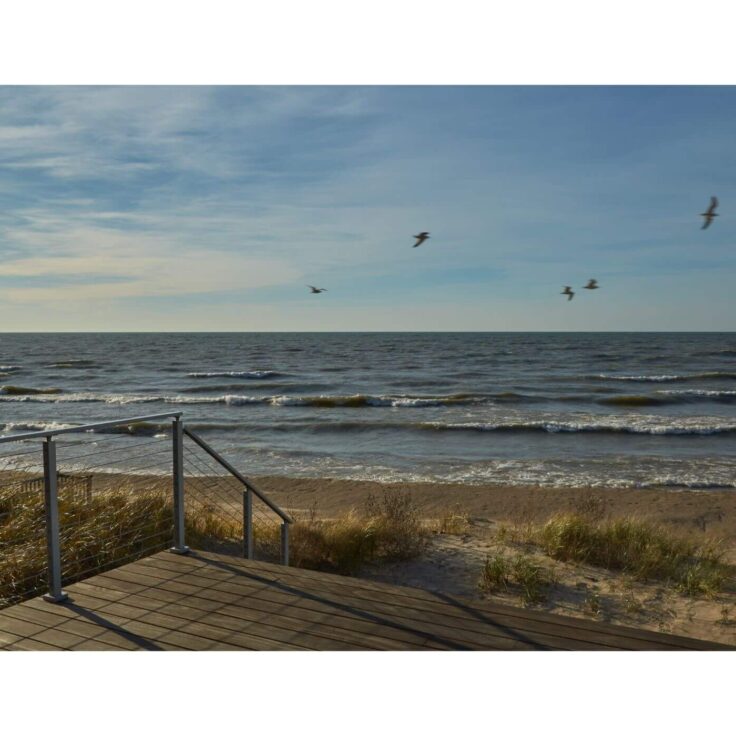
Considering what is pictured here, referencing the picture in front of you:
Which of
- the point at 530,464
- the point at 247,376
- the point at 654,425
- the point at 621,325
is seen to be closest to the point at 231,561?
the point at 530,464

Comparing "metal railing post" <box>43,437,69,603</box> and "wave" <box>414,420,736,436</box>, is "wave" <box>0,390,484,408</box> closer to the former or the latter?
"wave" <box>414,420,736,436</box>

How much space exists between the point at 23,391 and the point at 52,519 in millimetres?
32713

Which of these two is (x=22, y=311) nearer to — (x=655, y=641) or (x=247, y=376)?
(x=247, y=376)

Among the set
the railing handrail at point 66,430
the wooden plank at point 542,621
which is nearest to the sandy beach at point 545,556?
the wooden plank at point 542,621

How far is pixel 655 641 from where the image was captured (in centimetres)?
357

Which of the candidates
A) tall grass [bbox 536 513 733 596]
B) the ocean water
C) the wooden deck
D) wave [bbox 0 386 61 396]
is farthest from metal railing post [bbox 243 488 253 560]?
wave [bbox 0 386 61 396]

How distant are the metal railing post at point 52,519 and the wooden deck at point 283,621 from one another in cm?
9

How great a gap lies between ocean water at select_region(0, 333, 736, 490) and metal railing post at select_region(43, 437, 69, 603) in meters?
10.2

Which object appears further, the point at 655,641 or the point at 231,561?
the point at 231,561

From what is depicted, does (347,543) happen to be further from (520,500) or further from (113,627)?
(520,500)

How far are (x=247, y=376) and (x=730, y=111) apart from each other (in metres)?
31.7

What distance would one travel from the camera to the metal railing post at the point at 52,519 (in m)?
4.05

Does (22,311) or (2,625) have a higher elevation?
(22,311)
